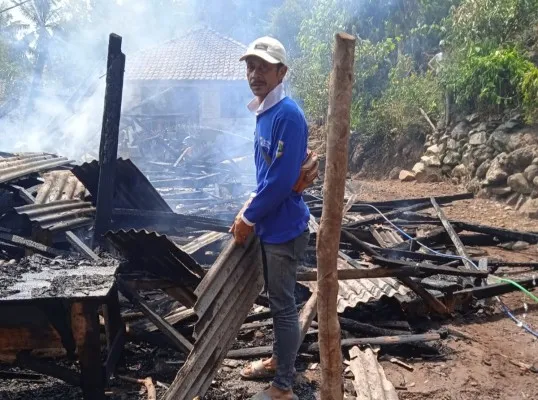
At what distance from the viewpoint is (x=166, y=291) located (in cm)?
405

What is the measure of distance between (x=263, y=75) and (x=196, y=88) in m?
20.9

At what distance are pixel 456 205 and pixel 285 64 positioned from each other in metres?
8.73

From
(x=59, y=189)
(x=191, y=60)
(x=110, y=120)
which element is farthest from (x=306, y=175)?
(x=191, y=60)

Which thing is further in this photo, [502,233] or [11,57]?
[11,57]

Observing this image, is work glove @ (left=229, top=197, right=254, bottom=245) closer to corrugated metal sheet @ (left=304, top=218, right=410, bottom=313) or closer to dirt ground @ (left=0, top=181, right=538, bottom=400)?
dirt ground @ (left=0, top=181, right=538, bottom=400)

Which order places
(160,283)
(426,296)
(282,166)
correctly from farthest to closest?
1. (426,296)
2. (160,283)
3. (282,166)

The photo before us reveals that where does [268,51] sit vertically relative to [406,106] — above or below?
below

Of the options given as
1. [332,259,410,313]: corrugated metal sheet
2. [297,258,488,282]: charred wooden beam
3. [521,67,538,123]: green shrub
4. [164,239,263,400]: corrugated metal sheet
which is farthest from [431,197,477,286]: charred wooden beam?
[521,67,538,123]: green shrub

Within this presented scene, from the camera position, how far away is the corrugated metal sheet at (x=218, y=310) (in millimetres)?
3039

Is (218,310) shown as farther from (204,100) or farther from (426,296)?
(204,100)

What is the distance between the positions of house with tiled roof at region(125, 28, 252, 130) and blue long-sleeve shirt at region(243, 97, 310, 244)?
19207 mm

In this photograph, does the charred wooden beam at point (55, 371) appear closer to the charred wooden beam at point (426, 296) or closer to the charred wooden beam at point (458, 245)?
the charred wooden beam at point (426, 296)

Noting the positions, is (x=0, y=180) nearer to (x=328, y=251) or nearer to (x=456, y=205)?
(x=328, y=251)

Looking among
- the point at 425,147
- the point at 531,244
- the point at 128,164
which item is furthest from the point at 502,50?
the point at 128,164
